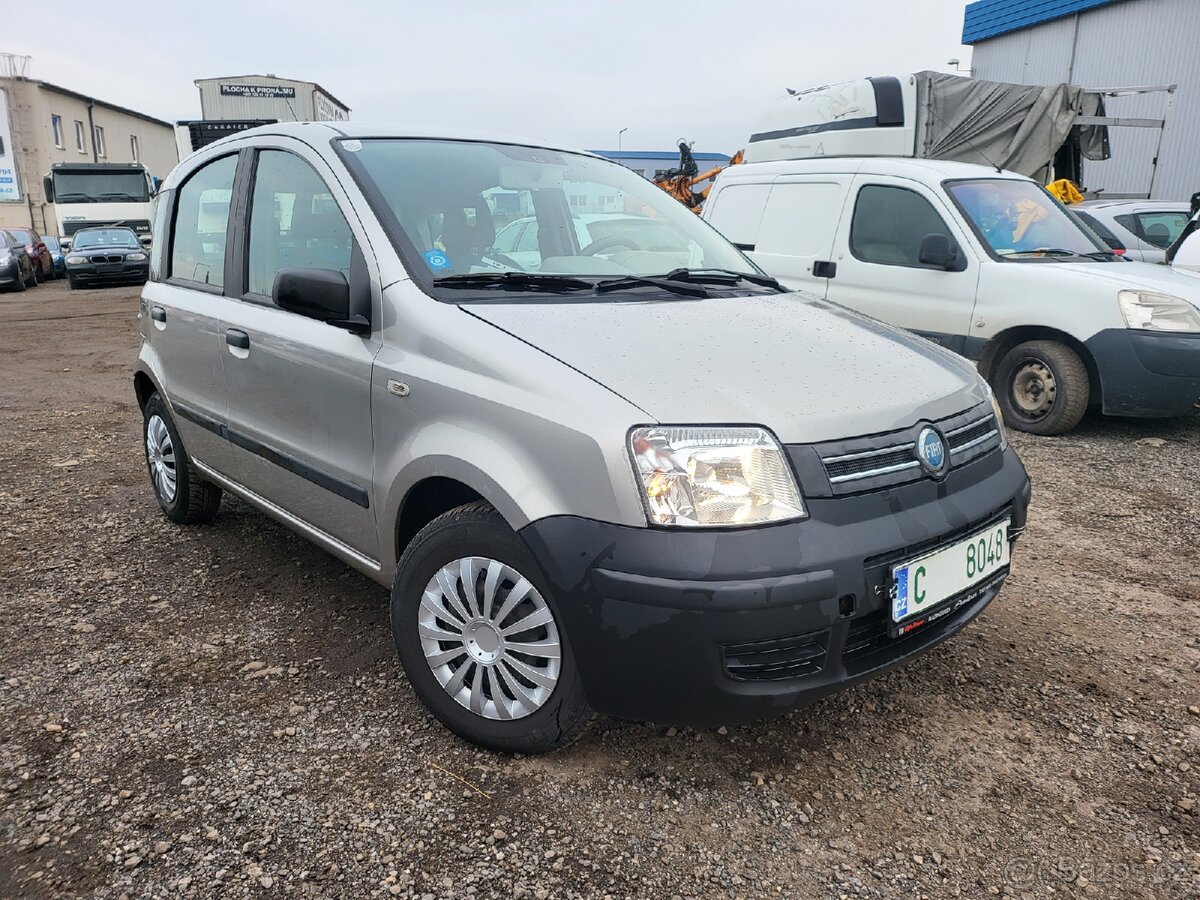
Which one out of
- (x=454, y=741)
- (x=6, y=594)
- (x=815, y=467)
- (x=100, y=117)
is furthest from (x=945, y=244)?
(x=100, y=117)

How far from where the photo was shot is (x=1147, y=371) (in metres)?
5.41

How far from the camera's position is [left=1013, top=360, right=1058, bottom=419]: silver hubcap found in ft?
19.2

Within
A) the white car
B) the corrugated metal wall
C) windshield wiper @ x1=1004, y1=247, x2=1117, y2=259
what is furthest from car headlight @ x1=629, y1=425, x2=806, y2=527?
the corrugated metal wall

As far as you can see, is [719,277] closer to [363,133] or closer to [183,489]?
[363,133]

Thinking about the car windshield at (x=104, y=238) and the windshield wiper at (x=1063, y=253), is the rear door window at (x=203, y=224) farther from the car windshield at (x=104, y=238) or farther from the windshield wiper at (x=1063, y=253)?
the car windshield at (x=104, y=238)

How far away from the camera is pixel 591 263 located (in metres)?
2.99

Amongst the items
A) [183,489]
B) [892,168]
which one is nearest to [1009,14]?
[892,168]

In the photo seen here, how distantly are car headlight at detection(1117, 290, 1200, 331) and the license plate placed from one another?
3744 mm

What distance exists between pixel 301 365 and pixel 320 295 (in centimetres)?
39

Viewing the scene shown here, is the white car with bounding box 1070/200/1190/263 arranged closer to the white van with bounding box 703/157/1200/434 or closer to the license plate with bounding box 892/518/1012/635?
the white van with bounding box 703/157/1200/434

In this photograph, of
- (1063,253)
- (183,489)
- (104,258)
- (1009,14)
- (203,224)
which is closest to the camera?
(203,224)

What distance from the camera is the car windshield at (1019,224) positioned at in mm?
6047

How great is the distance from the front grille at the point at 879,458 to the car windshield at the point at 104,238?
21.2m

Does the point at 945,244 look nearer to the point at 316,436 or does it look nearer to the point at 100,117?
the point at 316,436
